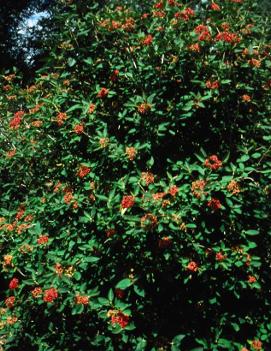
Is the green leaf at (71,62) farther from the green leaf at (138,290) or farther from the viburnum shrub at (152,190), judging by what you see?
the green leaf at (138,290)

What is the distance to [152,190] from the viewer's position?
3.32 m

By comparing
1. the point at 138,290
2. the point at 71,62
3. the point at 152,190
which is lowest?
the point at 138,290

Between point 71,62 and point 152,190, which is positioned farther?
point 71,62

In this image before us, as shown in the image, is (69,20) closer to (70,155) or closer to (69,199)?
(70,155)

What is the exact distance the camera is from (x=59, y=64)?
433 centimetres

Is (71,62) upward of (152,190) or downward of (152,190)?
upward

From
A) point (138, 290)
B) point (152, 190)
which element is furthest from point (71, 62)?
point (138, 290)

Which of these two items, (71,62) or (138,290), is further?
(71,62)

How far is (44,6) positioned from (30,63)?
394 cm

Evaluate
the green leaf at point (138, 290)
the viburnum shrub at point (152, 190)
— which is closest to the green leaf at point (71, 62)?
the viburnum shrub at point (152, 190)

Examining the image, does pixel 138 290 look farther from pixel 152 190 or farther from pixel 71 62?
pixel 71 62

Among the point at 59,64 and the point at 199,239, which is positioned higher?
the point at 59,64

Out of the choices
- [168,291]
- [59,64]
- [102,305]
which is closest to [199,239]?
[168,291]

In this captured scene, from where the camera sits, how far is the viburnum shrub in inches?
131
